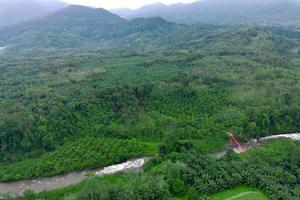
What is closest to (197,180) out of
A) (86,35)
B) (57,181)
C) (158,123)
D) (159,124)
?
(57,181)

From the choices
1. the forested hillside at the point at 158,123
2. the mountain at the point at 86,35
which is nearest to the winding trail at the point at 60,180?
the forested hillside at the point at 158,123

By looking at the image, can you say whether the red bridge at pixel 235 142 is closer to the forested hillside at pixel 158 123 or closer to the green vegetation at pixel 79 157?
the forested hillside at pixel 158 123

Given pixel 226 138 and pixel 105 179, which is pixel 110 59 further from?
pixel 105 179

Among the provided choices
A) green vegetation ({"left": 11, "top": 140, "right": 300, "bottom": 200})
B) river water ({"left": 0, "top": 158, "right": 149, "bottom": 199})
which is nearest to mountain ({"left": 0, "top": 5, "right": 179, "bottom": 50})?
river water ({"left": 0, "top": 158, "right": 149, "bottom": 199})

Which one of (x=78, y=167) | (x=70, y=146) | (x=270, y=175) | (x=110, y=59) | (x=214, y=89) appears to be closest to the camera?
(x=270, y=175)

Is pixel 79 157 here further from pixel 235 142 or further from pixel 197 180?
pixel 235 142

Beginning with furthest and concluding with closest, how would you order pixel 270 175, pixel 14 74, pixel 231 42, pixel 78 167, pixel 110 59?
pixel 231 42 < pixel 110 59 < pixel 14 74 < pixel 78 167 < pixel 270 175

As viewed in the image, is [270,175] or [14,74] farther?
[14,74]

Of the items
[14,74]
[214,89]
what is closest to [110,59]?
[14,74]
